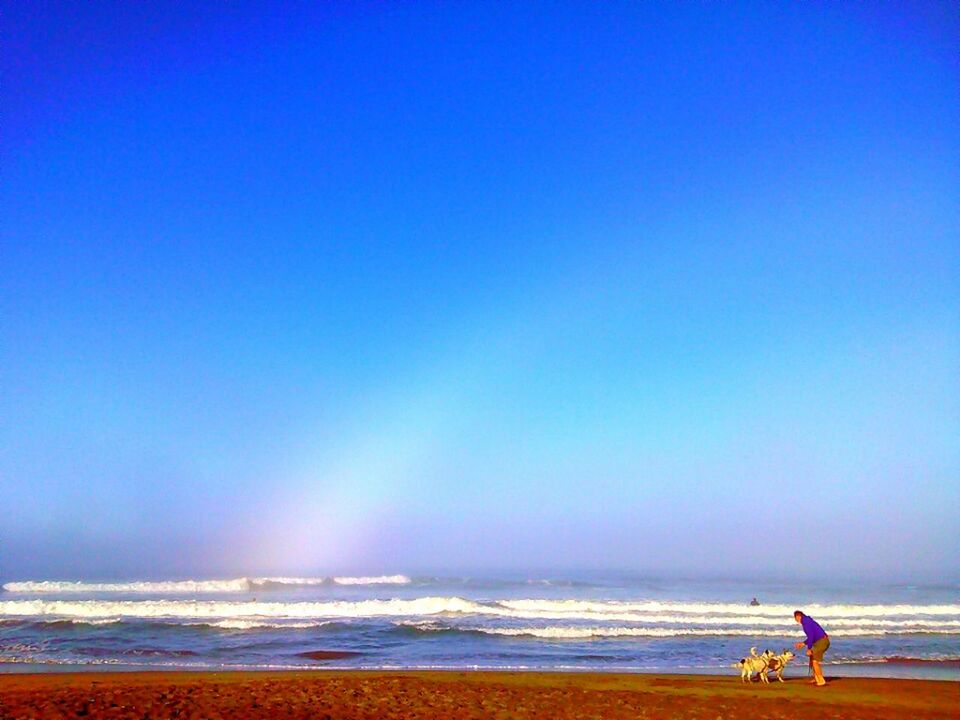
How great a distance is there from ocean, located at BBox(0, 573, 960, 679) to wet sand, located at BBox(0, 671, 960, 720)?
204 centimetres

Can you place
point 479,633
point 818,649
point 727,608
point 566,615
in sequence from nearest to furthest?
point 818,649 < point 479,633 < point 566,615 < point 727,608

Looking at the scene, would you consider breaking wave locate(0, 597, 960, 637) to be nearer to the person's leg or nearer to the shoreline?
the shoreline

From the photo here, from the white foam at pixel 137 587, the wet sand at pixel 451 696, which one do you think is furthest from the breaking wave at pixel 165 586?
the wet sand at pixel 451 696

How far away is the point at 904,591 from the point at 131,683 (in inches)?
1971

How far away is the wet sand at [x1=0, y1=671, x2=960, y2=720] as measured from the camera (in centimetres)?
1086

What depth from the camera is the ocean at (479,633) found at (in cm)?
1784

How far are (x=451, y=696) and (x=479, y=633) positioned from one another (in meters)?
11.1

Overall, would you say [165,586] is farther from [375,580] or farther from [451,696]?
[451,696]

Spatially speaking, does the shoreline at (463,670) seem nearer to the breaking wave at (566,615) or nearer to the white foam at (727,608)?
the breaking wave at (566,615)

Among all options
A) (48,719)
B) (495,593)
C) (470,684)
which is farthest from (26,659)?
(495,593)

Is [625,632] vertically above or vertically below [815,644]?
below

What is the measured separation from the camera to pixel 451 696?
41.1 ft

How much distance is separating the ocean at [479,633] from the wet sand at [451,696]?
2.04 m

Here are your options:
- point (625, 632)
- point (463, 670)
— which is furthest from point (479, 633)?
point (463, 670)
